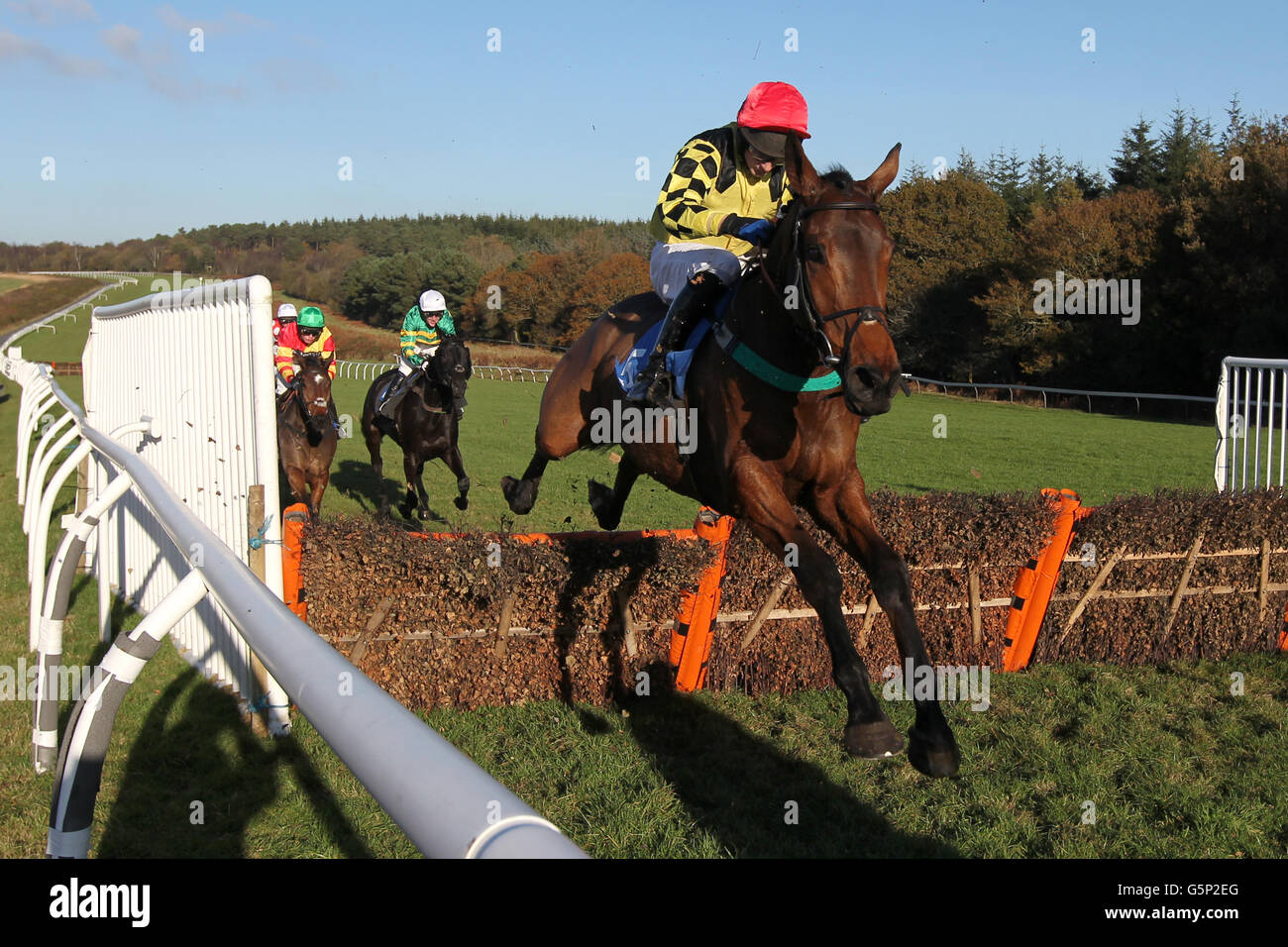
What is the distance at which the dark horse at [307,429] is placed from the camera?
30.4ft

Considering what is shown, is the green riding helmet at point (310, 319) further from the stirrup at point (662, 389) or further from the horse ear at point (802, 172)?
the horse ear at point (802, 172)

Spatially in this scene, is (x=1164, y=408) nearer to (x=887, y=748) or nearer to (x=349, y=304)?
(x=887, y=748)

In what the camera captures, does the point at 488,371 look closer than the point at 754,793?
No


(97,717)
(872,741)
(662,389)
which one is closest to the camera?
(97,717)

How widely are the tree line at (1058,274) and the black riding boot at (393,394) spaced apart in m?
7.39

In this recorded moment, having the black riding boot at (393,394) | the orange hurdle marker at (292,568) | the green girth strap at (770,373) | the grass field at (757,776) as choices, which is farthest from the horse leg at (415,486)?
the green girth strap at (770,373)

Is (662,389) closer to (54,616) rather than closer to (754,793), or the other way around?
(754,793)

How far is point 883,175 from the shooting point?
3533mm

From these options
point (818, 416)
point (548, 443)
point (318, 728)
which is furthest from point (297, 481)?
point (318, 728)

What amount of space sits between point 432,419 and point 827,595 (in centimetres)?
777

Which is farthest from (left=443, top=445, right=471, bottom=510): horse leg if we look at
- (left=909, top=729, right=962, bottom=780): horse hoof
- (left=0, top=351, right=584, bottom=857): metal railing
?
(left=0, top=351, right=584, bottom=857): metal railing

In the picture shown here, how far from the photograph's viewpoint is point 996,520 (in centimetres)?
586
